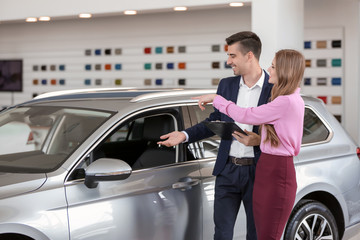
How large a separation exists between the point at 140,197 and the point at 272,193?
76 centimetres

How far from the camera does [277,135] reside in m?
3.43

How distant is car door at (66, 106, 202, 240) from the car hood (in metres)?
0.16

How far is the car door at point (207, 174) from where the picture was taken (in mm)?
3848

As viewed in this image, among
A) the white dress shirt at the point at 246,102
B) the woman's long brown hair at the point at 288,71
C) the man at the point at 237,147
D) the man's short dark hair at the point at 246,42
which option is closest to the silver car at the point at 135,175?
the man at the point at 237,147

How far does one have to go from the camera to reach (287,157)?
3441mm

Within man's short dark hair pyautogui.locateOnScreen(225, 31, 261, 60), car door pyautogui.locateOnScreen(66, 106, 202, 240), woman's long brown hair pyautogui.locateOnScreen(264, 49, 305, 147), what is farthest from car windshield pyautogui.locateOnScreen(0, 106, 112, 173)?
woman's long brown hair pyautogui.locateOnScreen(264, 49, 305, 147)

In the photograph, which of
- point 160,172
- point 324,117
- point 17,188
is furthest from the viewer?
point 324,117

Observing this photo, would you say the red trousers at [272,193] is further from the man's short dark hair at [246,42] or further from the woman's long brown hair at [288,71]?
the man's short dark hair at [246,42]

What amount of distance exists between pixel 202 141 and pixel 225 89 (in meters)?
0.41

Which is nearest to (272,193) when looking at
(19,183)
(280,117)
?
(280,117)

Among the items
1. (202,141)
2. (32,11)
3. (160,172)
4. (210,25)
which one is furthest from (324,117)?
(32,11)

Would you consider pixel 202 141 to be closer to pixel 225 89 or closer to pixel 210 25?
pixel 225 89

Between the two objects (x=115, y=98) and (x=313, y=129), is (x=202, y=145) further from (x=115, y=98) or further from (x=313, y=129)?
(x=313, y=129)

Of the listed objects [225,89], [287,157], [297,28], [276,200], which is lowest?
[276,200]
